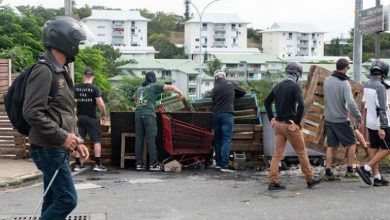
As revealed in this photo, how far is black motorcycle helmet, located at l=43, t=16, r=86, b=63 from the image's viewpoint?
15.4ft

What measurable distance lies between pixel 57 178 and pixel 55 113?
52cm

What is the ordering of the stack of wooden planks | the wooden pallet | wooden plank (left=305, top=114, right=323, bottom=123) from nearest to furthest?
1. the wooden pallet
2. wooden plank (left=305, top=114, right=323, bottom=123)
3. the stack of wooden planks

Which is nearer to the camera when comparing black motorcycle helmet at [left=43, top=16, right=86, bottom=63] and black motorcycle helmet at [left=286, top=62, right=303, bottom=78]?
black motorcycle helmet at [left=43, top=16, right=86, bottom=63]

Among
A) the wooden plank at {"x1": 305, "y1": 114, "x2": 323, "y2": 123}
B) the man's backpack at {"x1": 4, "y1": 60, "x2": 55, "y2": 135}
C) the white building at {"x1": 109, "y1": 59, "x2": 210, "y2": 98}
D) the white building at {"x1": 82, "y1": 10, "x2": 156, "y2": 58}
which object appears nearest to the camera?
the man's backpack at {"x1": 4, "y1": 60, "x2": 55, "y2": 135}

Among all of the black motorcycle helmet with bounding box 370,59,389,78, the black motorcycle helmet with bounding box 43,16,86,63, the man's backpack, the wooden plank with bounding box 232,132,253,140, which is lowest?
the wooden plank with bounding box 232,132,253,140

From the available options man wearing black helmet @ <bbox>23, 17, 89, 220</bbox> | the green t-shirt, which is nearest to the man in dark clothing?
the green t-shirt

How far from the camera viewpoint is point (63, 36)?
468 cm

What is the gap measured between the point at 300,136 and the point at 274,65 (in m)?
102

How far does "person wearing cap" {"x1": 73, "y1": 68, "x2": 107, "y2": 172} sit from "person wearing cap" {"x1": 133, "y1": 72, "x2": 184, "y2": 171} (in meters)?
0.69

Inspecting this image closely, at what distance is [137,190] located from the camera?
8.52 meters

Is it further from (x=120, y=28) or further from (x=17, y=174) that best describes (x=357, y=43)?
(x=120, y=28)

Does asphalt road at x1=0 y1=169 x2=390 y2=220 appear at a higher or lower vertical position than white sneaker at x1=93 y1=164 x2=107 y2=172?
higher

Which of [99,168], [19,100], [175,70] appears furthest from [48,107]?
[175,70]

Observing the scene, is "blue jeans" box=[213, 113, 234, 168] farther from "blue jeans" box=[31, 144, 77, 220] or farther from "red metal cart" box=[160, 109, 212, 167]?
"blue jeans" box=[31, 144, 77, 220]
